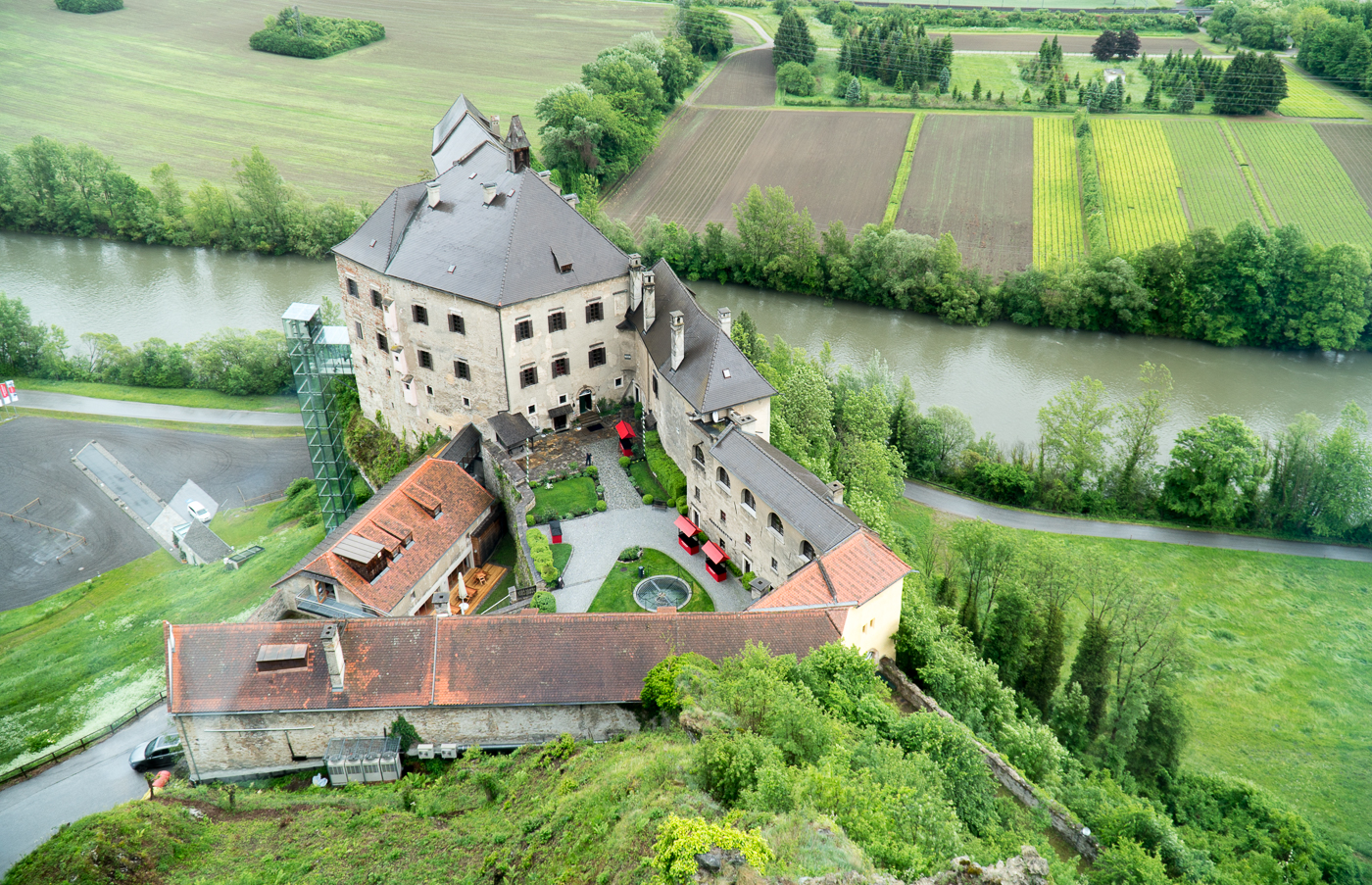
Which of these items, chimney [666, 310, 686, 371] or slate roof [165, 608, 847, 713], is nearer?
slate roof [165, 608, 847, 713]

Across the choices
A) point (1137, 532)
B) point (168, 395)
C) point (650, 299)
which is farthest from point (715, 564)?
point (168, 395)

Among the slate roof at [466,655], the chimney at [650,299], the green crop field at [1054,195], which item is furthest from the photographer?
the green crop field at [1054,195]

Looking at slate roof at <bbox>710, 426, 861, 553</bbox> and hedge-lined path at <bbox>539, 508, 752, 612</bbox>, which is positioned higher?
slate roof at <bbox>710, 426, 861, 553</bbox>

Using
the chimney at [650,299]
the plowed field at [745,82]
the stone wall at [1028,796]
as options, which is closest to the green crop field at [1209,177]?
the plowed field at [745,82]

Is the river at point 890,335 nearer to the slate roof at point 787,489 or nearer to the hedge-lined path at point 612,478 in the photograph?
the hedge-lined path at point 612,478

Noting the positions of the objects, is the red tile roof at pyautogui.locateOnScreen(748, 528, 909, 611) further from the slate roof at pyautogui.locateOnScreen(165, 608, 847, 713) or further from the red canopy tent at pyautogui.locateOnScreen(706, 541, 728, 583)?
the red canopy tent at pyautogui.locateOnScreen(706, 541, 728, 583)

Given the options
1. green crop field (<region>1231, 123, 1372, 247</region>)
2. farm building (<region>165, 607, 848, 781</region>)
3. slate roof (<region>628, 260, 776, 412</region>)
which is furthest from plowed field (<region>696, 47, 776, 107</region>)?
farm building (<region>165, 607, 848, 781</region>)
